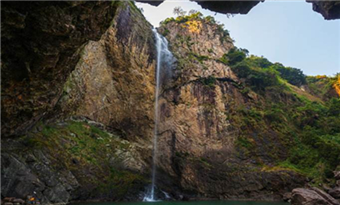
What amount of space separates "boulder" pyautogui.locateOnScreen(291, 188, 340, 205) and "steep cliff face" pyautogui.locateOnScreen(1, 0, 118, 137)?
13833mm

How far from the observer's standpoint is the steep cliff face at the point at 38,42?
6.58 m

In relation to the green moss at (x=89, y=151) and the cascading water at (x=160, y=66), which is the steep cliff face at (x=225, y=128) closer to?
the cascading water at (x=160, y=66)

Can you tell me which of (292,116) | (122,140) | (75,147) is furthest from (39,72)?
(292,116)

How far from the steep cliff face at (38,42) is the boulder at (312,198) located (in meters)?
13.8

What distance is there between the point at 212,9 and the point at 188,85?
725 inches

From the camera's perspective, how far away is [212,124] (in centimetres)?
2572

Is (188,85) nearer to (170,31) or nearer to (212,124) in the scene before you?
(212,124)

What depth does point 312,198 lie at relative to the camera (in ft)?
44.2

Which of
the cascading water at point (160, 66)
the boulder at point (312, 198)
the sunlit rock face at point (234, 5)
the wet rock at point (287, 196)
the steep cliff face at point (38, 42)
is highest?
the cascading water at point (160, 66)

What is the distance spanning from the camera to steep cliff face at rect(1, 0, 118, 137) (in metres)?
6.58

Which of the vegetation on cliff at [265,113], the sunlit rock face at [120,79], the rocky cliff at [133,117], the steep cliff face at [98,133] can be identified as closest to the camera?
the rocky cliff at [133,117]


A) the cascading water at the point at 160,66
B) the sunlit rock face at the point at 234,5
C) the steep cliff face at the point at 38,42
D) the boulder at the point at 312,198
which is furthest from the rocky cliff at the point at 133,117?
the boulder at the point at 312,198

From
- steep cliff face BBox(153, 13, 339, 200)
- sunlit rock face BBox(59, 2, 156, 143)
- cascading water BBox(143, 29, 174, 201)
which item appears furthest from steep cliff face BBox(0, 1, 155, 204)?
steep cliff face BBox(153, 13, 339, 200)

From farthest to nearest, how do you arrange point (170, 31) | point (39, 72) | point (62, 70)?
point (170, 31) → point (62, 70) → point (39, 72)
